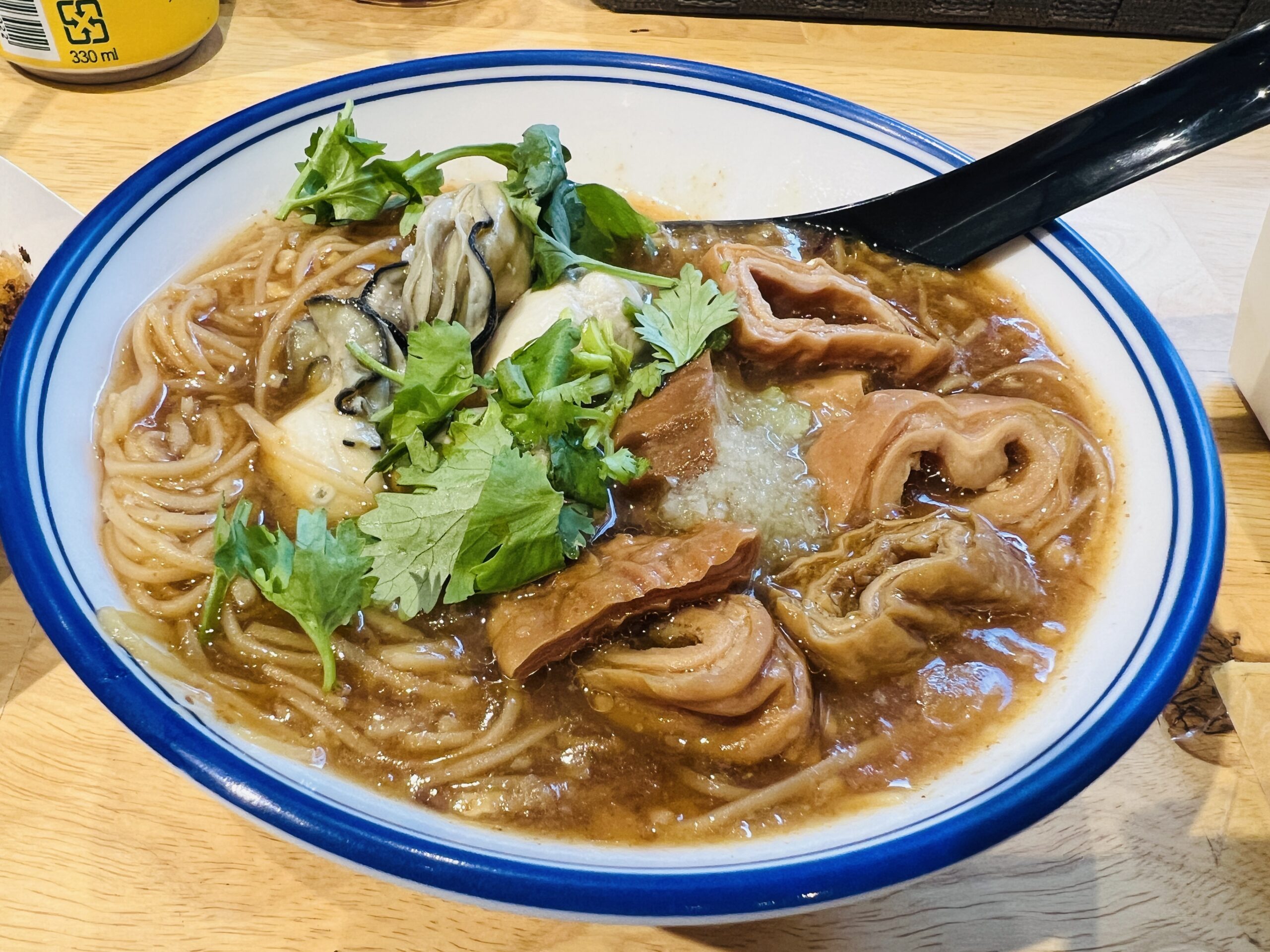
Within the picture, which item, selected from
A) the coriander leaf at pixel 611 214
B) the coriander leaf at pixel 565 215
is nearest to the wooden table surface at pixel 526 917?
the coriander leaf at pixel 565 215

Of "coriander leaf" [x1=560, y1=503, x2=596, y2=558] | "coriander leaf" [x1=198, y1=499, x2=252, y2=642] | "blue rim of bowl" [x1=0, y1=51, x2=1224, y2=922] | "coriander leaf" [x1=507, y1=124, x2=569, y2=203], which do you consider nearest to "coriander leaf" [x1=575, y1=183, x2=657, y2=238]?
"coriander leaf" [x1=507, y1=124, x2=569, y2=203]

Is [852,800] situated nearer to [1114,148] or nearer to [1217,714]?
[1217,714]

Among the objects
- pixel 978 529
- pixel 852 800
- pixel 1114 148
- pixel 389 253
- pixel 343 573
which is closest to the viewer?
pixel 852 800

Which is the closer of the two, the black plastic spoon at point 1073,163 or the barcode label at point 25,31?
the black plastic spoon at point 1073,163

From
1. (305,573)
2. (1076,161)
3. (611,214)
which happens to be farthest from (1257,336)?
(305,573)

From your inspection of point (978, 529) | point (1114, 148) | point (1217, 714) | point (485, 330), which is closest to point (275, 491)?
point (485, 330)

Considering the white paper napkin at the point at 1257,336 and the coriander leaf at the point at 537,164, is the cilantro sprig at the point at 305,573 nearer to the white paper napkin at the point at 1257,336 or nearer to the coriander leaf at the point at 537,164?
the coriander leaf at the point at 537,164
